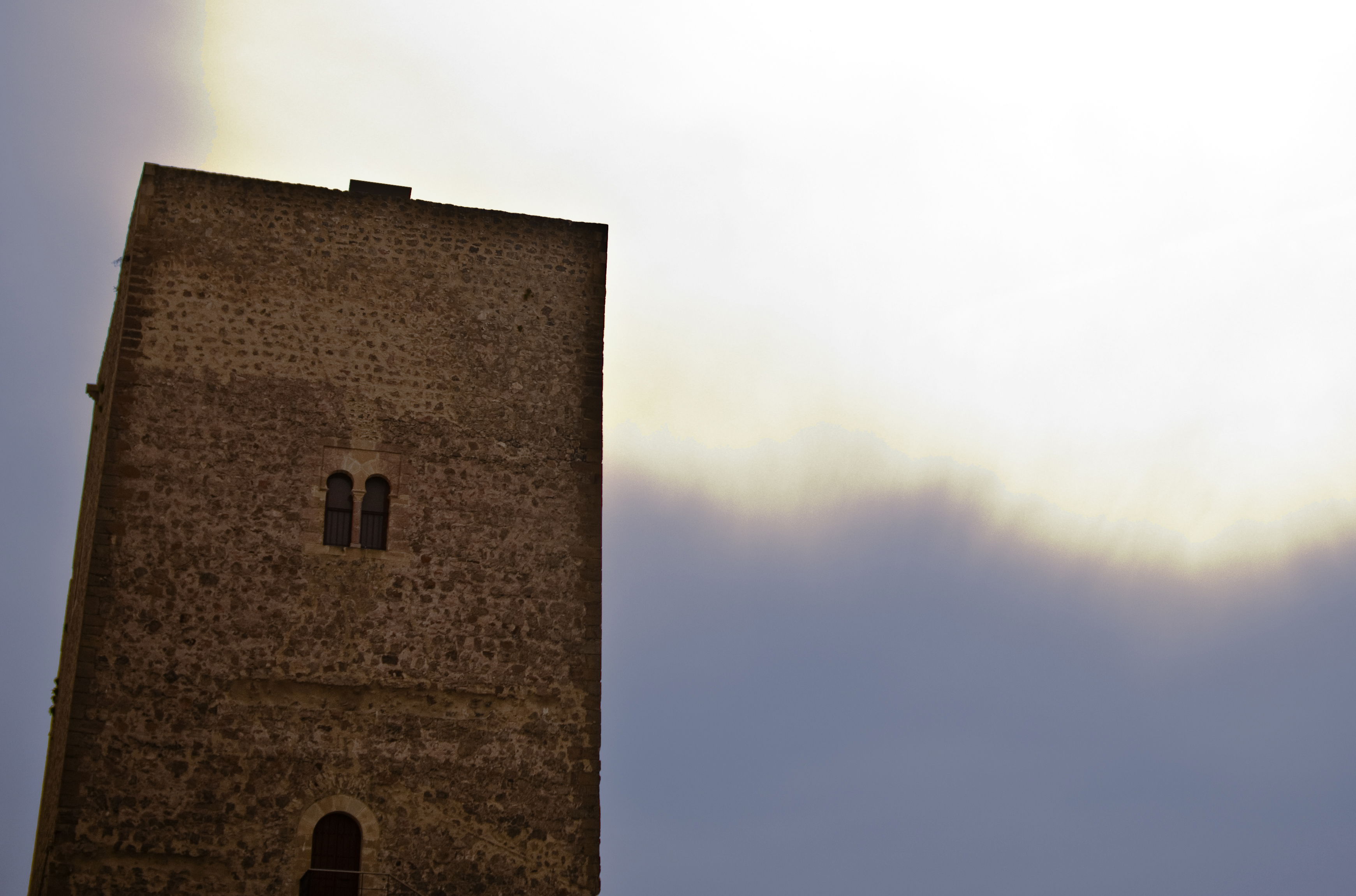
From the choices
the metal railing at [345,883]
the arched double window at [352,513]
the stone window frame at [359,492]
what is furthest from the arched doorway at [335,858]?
the arched double window at [352,513]

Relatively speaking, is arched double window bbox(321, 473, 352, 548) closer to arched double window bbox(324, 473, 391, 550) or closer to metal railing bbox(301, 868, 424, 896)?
arched double window bbox(324, 473, 391, 550)

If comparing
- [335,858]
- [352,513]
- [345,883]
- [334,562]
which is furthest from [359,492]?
[345,883]

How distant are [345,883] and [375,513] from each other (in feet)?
12.7

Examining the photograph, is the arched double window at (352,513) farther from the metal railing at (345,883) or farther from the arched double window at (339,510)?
the metal railing at (345,883)

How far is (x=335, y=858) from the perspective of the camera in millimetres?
14859

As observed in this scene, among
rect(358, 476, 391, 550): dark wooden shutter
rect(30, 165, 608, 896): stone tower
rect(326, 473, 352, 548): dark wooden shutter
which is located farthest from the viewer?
rect(358, 476, 391, 550): dark wooden shutter

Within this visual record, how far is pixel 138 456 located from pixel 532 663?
467cm

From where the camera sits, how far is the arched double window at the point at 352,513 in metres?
15.9

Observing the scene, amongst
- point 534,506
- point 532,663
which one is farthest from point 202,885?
point 534,506

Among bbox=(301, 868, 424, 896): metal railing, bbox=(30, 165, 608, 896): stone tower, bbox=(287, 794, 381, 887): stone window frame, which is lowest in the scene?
bbox=(301, 868, 424, 896): metal railing

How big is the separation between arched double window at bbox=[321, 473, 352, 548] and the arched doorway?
2.89 metres

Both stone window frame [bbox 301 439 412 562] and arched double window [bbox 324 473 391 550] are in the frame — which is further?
arched double window [bbox 324 473 391 550]

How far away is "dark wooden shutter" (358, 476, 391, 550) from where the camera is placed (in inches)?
632

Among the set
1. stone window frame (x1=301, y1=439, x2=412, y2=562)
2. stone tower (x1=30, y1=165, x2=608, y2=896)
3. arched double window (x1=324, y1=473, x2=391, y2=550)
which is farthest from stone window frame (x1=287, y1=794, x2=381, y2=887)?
arched double window (x1=324, y1=473, x2=391, y2=550)
